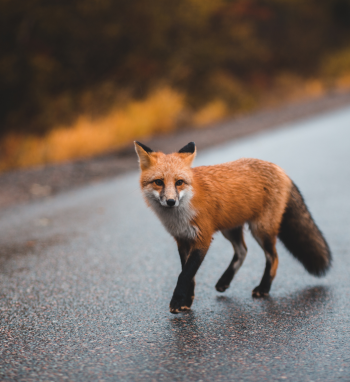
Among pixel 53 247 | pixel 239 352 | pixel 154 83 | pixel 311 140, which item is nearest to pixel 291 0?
pixel 154 83

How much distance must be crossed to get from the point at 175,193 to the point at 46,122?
13.6m

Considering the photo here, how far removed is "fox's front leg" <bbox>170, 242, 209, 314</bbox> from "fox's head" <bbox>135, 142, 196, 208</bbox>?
0.40 m

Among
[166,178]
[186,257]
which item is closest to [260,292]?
[186,257]

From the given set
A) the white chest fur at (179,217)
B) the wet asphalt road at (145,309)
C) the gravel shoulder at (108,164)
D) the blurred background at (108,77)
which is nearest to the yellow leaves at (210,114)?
the blurred background at (108,77)

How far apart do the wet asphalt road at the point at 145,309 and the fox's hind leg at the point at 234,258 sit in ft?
0.27

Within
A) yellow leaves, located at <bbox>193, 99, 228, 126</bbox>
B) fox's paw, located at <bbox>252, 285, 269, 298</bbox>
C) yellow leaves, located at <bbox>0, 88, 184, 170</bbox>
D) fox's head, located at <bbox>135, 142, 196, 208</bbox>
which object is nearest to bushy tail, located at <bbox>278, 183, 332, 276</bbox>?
fox's paw, located at <bbox>252, 285, 269, 298</bbox>

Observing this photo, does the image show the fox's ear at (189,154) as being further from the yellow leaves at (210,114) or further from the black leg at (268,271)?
→ the yellow leaves at (210,114)

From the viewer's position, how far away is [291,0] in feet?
111

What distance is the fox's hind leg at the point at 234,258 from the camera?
4.41m

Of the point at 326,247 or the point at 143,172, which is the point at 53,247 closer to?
the point at 143,172

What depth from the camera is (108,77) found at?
756 inches

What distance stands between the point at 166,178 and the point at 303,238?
145 centimetres

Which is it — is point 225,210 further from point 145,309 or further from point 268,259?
point 145,309

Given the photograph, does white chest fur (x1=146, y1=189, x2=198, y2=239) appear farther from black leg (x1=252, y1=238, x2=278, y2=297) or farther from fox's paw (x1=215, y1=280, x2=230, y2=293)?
black leg (x1=252, y1=238, x2=278, y2=297)
